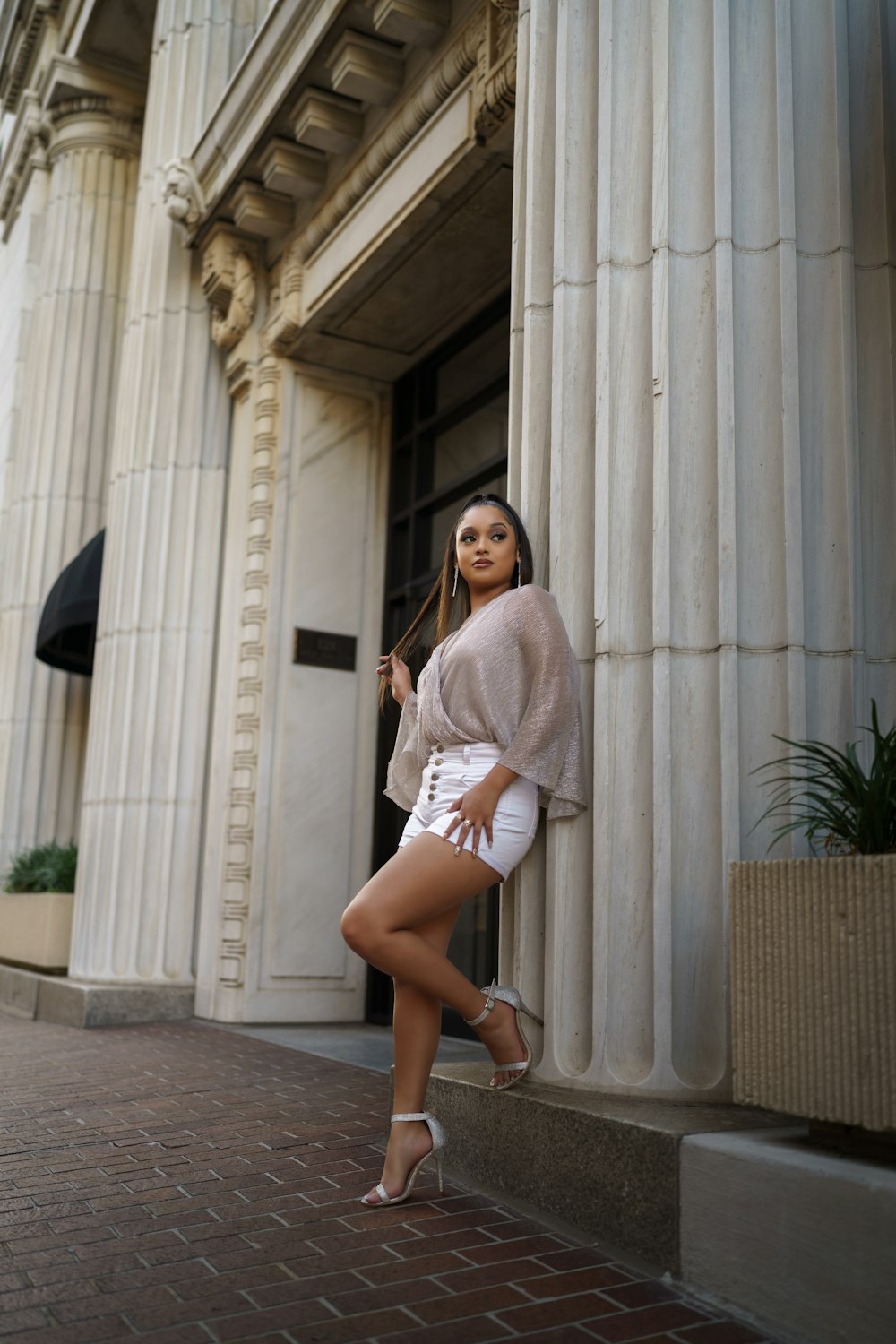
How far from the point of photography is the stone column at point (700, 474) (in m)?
3.57

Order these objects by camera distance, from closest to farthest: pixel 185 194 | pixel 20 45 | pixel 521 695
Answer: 1. pixel 521 695
2. pixel 185 194
3. pixel 20 45

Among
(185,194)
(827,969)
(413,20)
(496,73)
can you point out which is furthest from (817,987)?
(185,194)

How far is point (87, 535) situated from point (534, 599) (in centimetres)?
1064

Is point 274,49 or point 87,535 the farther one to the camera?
point 87,535

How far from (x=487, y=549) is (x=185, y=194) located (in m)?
6.81

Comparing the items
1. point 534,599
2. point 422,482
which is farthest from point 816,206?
point 422,482

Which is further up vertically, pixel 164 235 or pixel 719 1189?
pixel 164 235

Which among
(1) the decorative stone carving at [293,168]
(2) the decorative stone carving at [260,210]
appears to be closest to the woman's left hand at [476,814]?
(1) the decorative stone carving at [293,168]

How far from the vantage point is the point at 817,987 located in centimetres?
272

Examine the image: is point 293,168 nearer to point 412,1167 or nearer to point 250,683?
point 250,683

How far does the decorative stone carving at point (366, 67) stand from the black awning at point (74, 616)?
5316 mm

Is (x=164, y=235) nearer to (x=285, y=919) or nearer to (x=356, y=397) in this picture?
(x=356, y=397)

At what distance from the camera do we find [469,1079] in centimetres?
401

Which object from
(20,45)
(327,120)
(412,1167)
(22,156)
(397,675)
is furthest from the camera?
(22,156)
